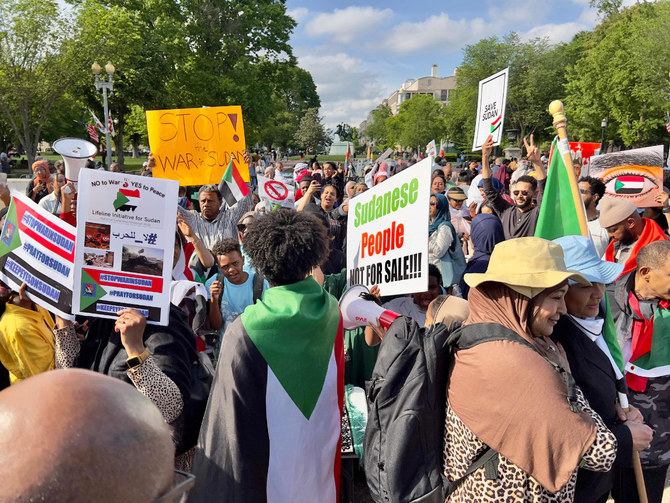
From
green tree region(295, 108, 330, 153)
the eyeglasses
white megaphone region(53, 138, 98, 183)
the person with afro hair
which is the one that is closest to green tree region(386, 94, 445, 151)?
green tree region(295, 108, 330, 153)

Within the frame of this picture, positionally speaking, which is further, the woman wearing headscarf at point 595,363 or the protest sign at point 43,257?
the protest sign at point 43,257

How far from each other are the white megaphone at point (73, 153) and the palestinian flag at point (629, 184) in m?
5.87

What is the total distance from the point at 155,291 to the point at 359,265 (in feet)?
5.27

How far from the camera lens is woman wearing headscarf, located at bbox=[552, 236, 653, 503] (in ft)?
6.19

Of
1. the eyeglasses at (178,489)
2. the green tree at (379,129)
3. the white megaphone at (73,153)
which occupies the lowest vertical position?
the eyeglasses at (178,489)

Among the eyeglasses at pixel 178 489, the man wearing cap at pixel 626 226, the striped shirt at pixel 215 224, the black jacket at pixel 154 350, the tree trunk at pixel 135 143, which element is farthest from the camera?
the tree trunk at pixel 135 143

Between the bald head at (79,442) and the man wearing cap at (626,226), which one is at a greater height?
the man wearing cap at (626,226)

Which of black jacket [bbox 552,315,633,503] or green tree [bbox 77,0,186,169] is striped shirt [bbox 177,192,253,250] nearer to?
black jacket [bbox 552,315,633,503]

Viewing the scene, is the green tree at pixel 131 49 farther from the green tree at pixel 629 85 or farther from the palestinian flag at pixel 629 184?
the green tree at pixel 629 85

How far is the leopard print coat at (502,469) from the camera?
167 centimetres

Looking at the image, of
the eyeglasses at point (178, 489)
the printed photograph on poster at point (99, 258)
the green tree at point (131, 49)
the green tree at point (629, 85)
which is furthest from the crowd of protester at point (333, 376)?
the green tree at point (629, 85)

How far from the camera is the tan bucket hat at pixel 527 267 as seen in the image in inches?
69.4

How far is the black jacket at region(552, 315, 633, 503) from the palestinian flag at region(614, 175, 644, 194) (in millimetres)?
4346

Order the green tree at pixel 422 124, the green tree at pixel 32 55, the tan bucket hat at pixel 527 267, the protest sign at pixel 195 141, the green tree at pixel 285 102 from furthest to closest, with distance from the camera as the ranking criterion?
the green tree at pixel 422 124
the green tree at pixel 285 102
the green tree at pixel 32 55
the protest sign at pixel 195 141
the tan bucket hat at pixel 527 267
